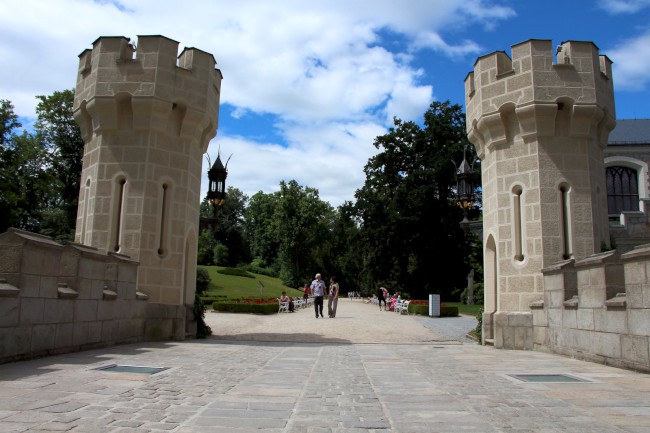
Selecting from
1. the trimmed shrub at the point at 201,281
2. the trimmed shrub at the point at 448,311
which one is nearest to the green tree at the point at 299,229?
the trimmed shrub at the point at 201,281

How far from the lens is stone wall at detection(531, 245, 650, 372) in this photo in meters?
7.21

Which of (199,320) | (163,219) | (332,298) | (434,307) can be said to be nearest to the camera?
(163,219)

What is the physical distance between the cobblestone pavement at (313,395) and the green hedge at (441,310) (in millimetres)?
16771

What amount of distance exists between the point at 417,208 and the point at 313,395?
32.0m

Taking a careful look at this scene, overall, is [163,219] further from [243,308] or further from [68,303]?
[243,308]

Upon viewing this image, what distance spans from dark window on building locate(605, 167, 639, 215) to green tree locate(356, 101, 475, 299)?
9.69 m

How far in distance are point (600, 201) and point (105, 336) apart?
1135 centimetres

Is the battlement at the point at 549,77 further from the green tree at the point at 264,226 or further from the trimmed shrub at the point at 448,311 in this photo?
the green tree at the point at 264,226

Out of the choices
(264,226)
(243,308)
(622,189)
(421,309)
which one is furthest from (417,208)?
(264,226)

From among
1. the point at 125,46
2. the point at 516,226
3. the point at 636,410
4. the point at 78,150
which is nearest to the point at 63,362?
the point at 636,410

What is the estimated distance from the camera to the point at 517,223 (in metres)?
11.7

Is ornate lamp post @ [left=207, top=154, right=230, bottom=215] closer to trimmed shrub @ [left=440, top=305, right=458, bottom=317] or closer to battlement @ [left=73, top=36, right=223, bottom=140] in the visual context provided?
battlement @ [left=73, top=36, right=223, bottom=140]

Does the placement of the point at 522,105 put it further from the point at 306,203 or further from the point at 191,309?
the point at 306,203

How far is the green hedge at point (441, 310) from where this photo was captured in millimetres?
25784
